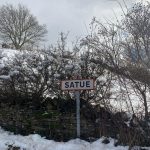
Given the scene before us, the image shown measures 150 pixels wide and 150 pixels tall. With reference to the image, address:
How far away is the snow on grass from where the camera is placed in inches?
352

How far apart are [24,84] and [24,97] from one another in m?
0.38

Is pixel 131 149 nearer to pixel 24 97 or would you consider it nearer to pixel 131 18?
pixel 131 18

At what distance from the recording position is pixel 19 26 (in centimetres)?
4950

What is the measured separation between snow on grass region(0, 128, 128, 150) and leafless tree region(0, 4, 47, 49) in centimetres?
3849

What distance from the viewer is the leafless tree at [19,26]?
47969mm

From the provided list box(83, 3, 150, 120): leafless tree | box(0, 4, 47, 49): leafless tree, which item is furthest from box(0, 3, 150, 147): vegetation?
box(0, 4, 47, 49): leafless tree

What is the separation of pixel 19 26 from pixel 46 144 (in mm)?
41367

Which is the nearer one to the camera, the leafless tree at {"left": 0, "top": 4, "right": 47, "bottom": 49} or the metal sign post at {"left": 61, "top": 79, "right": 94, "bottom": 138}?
the metal sign post at {"left": 61, "top": 79, "right": 94, "bottom": 138}

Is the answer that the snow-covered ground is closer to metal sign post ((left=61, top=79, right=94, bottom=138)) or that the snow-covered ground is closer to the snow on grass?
the snow on grass

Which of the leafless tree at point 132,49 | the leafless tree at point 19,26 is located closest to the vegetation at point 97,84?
the leafless tree at point 132,49

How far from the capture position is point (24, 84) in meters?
11.4

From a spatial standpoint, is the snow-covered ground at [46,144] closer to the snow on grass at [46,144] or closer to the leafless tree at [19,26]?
the snow on grass at [46,144]

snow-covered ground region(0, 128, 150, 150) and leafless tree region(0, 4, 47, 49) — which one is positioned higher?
leafless tree region(0, 4, 47, 49)

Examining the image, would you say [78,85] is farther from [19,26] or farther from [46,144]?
[19,26]
